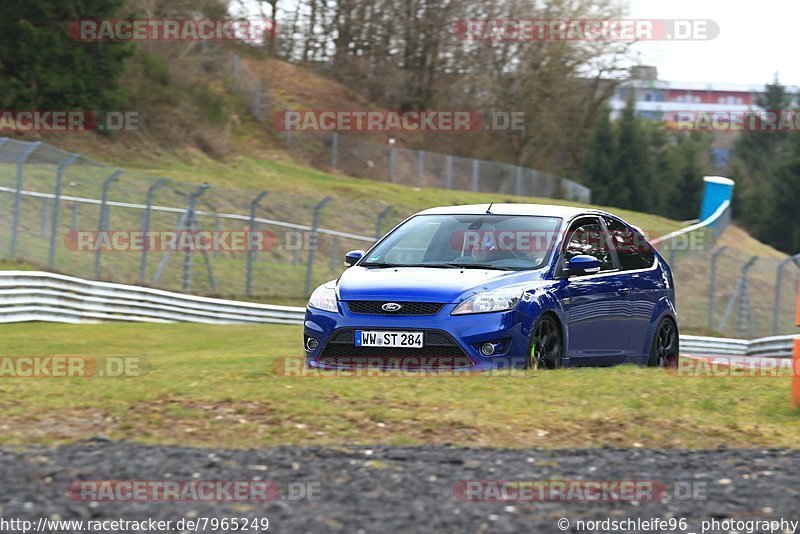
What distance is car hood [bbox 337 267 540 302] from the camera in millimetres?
9922

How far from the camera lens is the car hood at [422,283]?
992 centimetres

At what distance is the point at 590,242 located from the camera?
11477 millimetres

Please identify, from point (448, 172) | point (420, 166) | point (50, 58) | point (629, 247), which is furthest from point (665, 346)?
point (448, 172)

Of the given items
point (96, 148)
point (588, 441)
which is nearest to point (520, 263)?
point (588, 441)

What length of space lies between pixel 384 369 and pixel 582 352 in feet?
6.31

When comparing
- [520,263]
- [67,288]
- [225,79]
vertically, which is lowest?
[67,288]

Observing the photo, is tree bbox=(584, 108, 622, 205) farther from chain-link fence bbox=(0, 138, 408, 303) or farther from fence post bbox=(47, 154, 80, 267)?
fence post bbox=(47, 154, 80, 267)

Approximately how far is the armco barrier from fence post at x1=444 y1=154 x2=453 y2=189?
32.7 meters

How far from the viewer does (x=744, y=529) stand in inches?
210

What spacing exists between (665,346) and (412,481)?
6.72m

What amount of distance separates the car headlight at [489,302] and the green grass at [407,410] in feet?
1.86

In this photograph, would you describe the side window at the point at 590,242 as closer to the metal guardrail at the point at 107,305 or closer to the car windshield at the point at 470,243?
the car windshield at the point at 470,243

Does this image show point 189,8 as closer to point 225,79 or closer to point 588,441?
point 225,79

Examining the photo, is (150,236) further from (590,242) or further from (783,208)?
(783,208)
